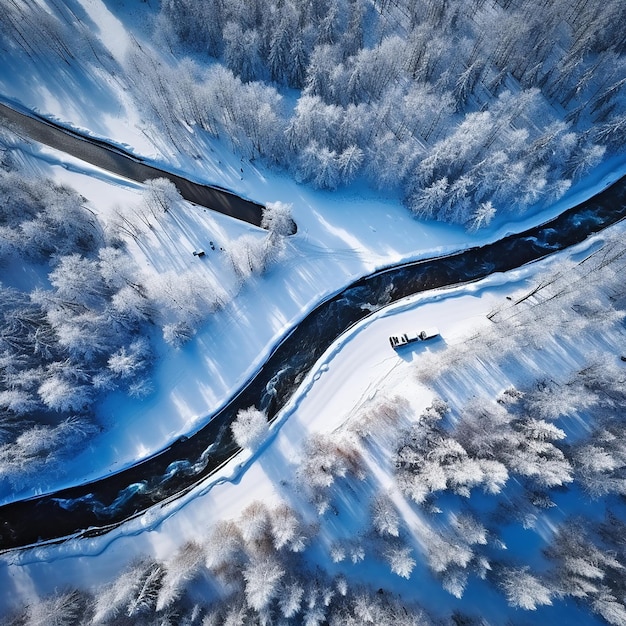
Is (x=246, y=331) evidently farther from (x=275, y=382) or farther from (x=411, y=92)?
(x=411, y=92)

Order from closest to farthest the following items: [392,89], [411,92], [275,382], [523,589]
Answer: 1. [523,589]
2. [275,382]
3. [392,89]
4. [411,92]

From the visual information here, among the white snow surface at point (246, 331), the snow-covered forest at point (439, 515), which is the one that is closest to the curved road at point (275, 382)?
the white snow surface at point (246, 331)

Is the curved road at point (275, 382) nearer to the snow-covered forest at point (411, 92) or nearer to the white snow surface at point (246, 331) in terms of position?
the white snow surface at point (246, 331)

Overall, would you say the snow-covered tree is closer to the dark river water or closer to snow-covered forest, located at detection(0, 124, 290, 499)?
the dark river water

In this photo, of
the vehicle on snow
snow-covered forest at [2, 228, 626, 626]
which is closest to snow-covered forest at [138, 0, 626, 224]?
the vehicle on snow

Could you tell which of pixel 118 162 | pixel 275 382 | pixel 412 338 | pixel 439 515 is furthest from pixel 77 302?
pixel 439 515
